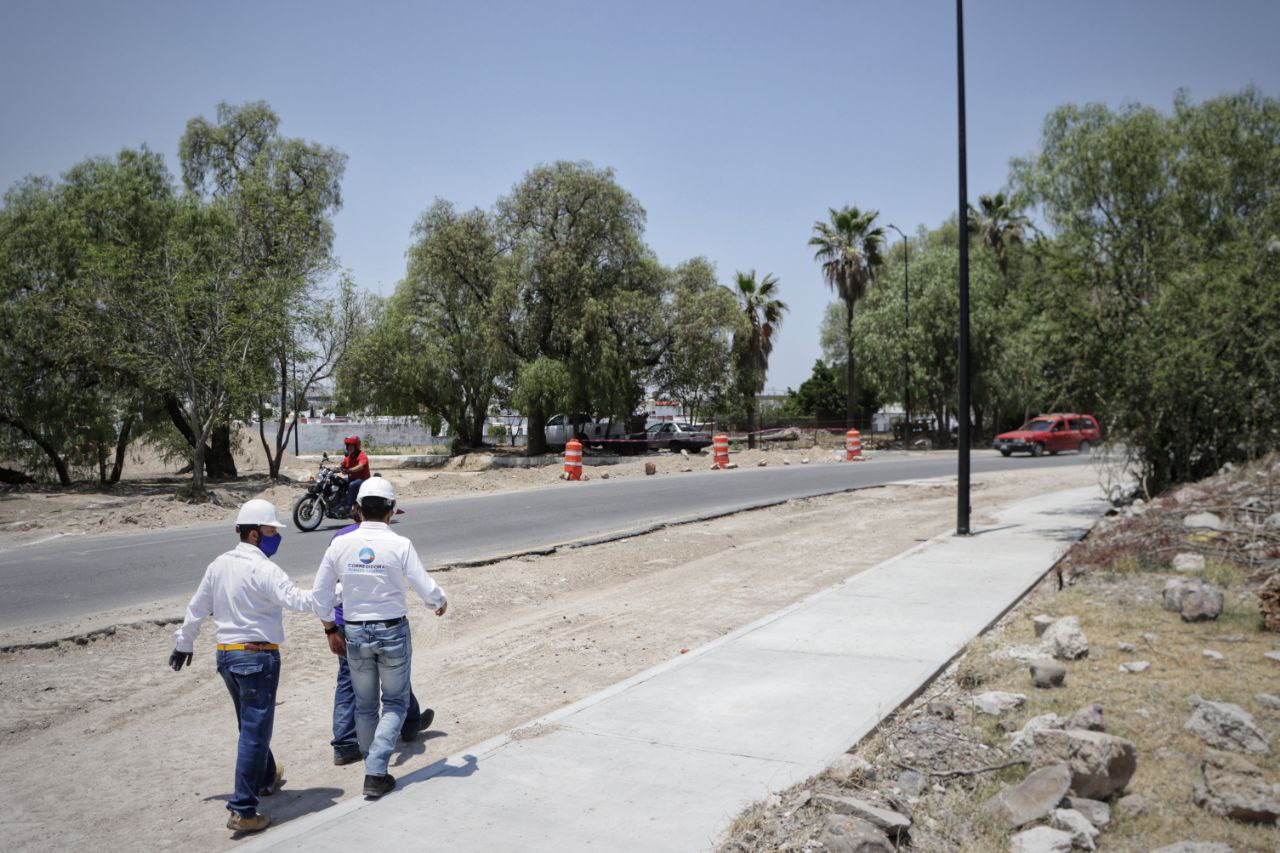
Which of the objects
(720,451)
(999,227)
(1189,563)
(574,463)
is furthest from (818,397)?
(1189,563)

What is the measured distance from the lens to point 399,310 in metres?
43.8

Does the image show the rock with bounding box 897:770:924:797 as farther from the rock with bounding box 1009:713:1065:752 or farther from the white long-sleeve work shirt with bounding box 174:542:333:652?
the white long-sleeve work shirt with bounding box 174:542:333:652

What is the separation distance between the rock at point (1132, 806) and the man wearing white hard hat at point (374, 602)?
11.9ft

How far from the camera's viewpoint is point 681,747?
550cm

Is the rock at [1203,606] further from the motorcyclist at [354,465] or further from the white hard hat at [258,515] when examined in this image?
the motorcyclist at [354,465]

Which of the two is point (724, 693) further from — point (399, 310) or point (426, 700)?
point (399, 310)

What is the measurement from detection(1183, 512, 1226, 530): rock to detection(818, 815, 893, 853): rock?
920 cm

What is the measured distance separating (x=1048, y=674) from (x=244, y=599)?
5.24 metres

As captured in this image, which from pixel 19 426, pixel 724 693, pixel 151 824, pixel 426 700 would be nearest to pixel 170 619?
pixel 426 700

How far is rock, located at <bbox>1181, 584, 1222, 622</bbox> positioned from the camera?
8203 mm

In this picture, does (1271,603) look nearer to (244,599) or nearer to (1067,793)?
(1067,793)

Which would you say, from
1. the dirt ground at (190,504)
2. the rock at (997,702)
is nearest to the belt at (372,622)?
the rock at (997,702)

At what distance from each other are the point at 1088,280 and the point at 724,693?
1218 centimetres

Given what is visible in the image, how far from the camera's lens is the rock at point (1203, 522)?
11414 mm
